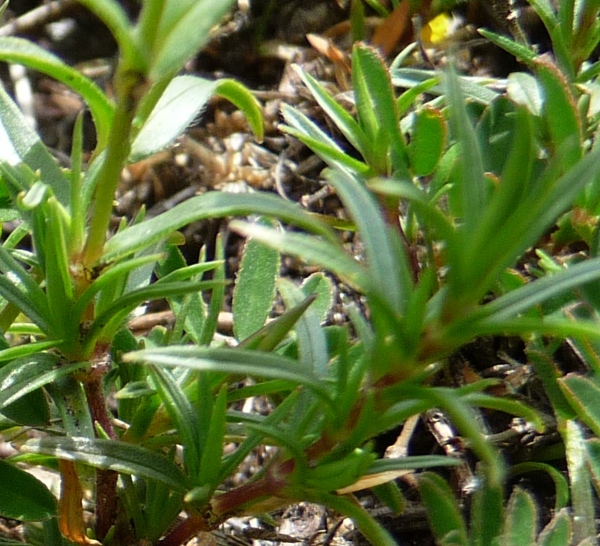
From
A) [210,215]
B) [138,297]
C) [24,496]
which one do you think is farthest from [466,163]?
[24,496]

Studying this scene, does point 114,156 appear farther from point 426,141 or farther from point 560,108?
point 560,108

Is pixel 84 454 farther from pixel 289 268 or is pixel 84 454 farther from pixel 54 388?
pixel 289 268

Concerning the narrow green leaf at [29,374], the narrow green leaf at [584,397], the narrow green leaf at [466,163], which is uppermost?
the narrow green leaf at [466,163]

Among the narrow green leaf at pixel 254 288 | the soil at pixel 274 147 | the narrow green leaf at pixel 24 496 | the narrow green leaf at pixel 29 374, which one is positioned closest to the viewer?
the narrow green leaf at pixel 29 374

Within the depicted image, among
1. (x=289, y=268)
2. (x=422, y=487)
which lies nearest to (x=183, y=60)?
(x=422, y=487)

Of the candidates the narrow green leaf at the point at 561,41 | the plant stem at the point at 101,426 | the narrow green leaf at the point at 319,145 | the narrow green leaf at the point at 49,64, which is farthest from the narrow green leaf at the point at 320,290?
the narrow green leaf at the point at 561,41

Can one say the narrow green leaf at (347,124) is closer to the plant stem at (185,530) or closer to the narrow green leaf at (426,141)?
the narrow green leaf at (426,141)
